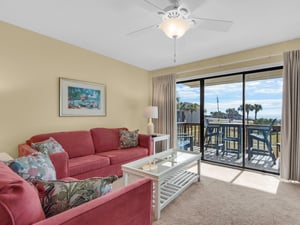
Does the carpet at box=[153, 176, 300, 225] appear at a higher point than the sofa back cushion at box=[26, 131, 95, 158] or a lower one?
lower

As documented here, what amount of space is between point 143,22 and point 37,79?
6.15 ft

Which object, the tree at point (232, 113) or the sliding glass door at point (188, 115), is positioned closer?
the tree at point (232, 113)

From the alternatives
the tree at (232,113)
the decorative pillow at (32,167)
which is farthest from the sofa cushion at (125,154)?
the tree at (232,113)

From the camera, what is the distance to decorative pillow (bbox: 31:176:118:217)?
2.93ft

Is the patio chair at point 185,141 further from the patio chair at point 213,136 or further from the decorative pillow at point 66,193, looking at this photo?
the decorative pillow at point 66,193

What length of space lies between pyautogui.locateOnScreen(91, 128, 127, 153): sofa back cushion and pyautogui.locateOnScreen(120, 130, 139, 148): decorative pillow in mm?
106

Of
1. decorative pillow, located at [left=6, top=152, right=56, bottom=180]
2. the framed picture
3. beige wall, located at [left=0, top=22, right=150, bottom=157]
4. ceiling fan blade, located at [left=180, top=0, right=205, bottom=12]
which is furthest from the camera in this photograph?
the framed picture

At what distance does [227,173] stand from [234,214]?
4.55 ft

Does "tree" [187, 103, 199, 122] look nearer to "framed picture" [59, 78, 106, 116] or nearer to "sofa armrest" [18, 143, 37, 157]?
"framed picture" [59, 78, 106, 116]

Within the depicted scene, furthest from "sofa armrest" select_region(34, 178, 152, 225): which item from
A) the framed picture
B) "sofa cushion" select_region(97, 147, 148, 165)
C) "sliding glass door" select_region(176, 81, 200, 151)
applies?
"sliding glass door" select_region(176, 81, 200, 151)

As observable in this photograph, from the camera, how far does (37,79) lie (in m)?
2.70

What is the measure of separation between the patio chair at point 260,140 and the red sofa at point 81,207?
10.2ft

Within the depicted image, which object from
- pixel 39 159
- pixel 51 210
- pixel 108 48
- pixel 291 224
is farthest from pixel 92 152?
pixel 291 224

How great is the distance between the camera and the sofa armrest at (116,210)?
2.53ft
